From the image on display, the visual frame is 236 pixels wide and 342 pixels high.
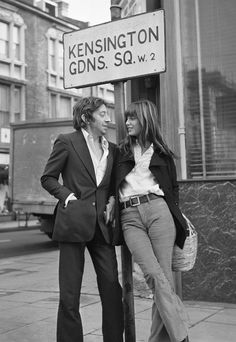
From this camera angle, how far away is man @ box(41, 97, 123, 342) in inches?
139

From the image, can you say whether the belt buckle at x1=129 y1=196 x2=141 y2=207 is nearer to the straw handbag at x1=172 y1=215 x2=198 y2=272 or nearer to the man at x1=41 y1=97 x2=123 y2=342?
the man at x1=41 y1=97 x2=123 y2=342

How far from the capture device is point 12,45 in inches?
1105

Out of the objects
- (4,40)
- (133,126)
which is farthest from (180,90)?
(4,40)

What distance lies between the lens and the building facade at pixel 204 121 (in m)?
5.65

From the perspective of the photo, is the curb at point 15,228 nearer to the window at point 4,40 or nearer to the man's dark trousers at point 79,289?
the window at point 4,40

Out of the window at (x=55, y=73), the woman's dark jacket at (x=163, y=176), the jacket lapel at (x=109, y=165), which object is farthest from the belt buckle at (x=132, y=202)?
the window at (x=55, y=73)

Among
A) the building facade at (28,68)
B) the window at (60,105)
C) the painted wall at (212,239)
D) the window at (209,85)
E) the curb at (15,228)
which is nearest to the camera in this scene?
the painted wall at (212,239)

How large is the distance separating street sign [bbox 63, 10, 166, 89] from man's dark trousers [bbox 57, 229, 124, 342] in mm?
1193

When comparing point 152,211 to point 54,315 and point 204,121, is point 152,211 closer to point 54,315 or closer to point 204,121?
point 54,315

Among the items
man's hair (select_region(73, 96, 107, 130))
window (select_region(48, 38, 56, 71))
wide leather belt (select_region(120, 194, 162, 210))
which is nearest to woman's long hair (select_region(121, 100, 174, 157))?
man's hair (select_region(73, 96, 107, 130))

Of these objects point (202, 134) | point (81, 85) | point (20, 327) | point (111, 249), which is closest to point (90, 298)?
point (20, 327)

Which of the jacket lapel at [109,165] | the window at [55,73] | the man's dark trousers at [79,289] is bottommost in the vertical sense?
the man's dark trousers at [79,289]

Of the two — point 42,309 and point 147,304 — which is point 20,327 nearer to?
point 42,309

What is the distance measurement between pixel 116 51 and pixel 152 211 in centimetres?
122
